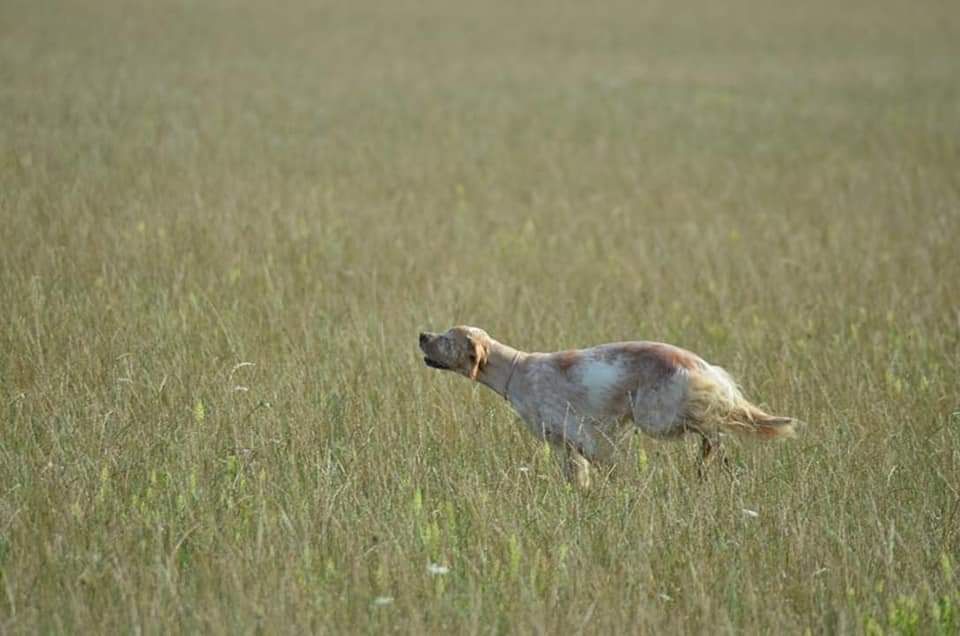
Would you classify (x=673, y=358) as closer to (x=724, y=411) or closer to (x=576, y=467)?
(x=724, y=411)

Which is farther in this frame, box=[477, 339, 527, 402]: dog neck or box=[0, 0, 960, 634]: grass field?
box=[477, 339, 527, 402]: dog neck

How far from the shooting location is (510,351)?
6.52 meters

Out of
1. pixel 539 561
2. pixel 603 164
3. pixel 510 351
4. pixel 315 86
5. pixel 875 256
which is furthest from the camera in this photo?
pixel 315 86

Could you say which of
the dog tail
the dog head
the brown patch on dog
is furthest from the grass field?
the brown patch on dog

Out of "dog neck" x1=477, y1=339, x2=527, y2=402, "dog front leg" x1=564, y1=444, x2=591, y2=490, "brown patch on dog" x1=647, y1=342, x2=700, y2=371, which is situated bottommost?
"dog front leg" x1=564, y1=444, x2=591, y2=490

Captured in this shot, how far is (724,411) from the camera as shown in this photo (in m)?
5.85

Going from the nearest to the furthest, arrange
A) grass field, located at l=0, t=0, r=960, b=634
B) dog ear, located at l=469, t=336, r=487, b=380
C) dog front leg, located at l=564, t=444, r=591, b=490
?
1. grass field, located at l=0, t=0, r=960, b=634
2. dog front leg, located at l=564, t=444, r=591, b=490
3. dog ear, located at l=469, t=336, r=487, b=380

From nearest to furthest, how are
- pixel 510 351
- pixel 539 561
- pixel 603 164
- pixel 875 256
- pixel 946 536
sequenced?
pixel 539 561
pixel 946 536
pixel 510 351
pixel 875 256
pixel 603 164

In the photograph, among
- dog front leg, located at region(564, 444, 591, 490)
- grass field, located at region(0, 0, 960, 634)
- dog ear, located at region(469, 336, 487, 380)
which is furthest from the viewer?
dog ear, located at region(469, 336, 487, 380)

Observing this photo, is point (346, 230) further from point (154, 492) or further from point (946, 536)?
point (946, 536)

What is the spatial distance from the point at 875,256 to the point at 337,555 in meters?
7.17

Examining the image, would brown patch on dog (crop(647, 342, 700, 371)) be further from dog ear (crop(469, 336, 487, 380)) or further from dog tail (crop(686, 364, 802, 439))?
dog ear (crop(469, 336, 487, 380))

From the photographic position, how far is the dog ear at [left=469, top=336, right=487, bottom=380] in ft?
21.1

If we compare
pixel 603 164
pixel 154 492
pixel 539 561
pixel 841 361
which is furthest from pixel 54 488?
pixel 603 164
